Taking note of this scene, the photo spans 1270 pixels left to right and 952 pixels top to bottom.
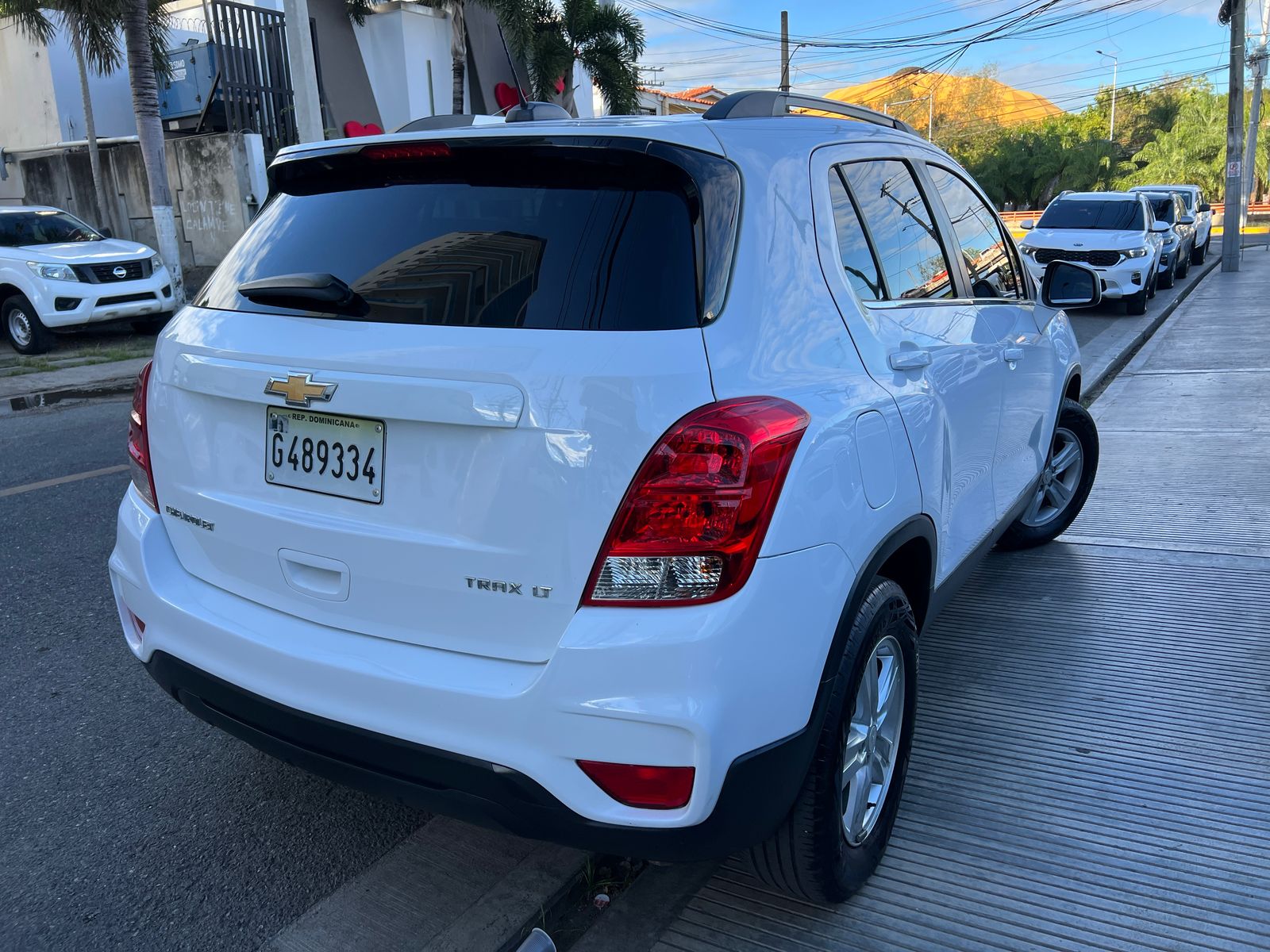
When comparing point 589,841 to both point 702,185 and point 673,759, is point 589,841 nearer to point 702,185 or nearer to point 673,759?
point 673,759

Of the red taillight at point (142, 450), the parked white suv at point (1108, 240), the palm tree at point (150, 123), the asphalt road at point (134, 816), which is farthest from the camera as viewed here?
the palm tree at point (150, 123)

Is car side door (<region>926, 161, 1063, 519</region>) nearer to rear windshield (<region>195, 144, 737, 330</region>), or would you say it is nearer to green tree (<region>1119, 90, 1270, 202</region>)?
rear windshield (<region>195, 144, 737, 330</region>)

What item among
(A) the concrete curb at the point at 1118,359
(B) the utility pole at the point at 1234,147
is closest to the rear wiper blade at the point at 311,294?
(A) the concrete curb at the point at 1118,359

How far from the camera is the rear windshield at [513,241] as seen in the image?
2.11 metres

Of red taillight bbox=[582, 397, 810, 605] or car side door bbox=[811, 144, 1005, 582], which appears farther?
car side door bbox=[811, 144, 1005, 582]

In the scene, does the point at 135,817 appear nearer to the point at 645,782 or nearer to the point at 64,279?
the point at 645,782

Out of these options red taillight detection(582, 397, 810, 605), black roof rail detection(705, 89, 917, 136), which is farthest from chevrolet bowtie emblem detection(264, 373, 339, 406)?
black roof rail detection(705, 89, 917, 136)

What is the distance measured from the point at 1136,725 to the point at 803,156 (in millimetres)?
2128

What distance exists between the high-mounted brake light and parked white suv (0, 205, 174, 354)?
11.8m

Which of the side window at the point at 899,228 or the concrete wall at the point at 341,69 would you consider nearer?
the side window at the point at 899,228

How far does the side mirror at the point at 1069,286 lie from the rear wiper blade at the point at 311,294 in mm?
3117

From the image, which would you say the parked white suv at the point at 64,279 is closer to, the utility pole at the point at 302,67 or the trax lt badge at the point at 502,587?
the utility pole at the point at 302,67

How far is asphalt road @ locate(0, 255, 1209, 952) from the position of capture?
2545mm

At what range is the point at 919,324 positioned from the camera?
9.48ft
